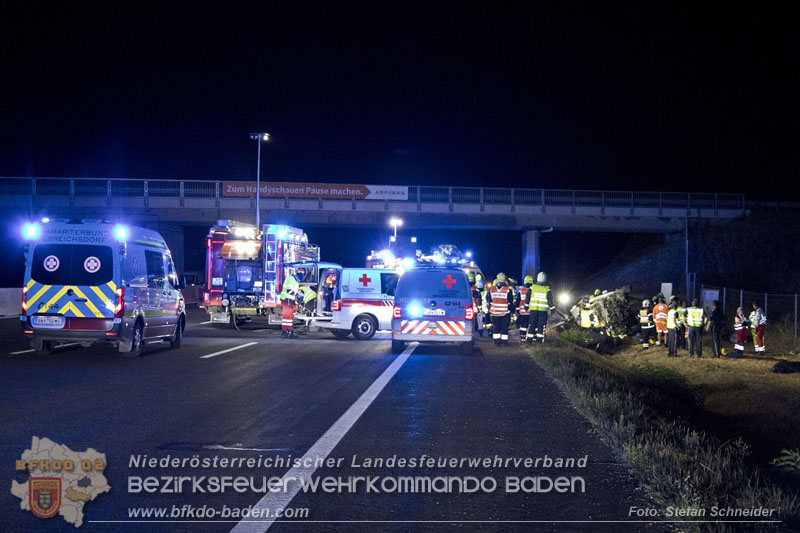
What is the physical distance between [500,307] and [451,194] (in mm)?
29723

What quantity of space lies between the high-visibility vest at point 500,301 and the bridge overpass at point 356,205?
2814 centimetres

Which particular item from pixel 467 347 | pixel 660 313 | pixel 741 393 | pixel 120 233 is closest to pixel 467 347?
pixel 467 347

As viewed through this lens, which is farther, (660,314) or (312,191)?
(312,191)

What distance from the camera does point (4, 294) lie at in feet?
95.0

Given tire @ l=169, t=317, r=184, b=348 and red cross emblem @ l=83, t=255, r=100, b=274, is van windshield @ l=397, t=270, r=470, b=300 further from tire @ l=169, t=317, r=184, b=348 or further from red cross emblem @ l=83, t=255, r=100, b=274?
red cross emblem @ l=83, t=255, r=100, b=274

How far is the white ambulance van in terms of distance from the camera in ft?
70.2

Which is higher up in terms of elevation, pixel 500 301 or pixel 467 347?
pixel 500 301

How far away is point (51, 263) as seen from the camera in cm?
1481

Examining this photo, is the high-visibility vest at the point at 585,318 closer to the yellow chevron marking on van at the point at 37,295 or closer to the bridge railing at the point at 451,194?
the yellow chevron marking on van at the point at 37,295

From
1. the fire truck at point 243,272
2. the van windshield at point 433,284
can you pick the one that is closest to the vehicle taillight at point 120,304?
the van windshield at point 433,284

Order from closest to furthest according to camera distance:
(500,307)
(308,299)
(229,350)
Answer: (229,350) < (500,307) < (308,299)

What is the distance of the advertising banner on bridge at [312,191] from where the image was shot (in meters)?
47.4

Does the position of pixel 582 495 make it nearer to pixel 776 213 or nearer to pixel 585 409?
pixel 585 409

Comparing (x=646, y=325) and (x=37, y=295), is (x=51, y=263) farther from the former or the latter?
(x=646, y=325)
